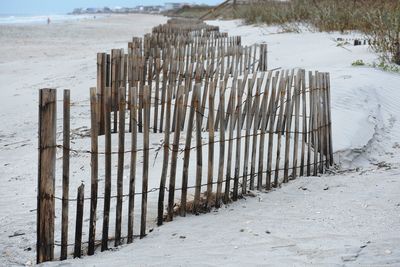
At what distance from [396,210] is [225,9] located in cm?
4653

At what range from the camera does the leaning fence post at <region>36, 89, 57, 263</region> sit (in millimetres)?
3004

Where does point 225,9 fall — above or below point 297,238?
above

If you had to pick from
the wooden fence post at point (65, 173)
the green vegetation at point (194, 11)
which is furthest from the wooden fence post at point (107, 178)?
the green vegetation at point (194, 11)

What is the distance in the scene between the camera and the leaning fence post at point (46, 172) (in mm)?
3004

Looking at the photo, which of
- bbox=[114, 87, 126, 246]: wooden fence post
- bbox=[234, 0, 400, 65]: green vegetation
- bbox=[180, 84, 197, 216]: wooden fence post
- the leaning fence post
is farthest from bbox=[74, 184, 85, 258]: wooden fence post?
bbox=[234, 0, 400, 65]: green vegetation

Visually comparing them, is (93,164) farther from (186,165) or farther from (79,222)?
(186,165)

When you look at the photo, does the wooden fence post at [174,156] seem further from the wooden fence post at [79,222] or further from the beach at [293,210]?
the wooden fence post at [79,222]

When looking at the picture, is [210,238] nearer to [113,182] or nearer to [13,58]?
[113,182]

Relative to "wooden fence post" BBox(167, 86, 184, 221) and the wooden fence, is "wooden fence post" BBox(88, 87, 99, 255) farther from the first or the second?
"wooden fence post" BBox(167, 86, 184, 221)

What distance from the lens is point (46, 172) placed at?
121 inches

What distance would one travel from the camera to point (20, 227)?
3.75 metres

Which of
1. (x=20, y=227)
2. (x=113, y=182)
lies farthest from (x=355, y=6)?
(x=20, y=227)

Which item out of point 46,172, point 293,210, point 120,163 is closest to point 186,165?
point 120,163

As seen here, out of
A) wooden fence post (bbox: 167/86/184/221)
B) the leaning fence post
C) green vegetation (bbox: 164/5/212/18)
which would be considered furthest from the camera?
green vegetation (bbox: 164/5/212/18)
